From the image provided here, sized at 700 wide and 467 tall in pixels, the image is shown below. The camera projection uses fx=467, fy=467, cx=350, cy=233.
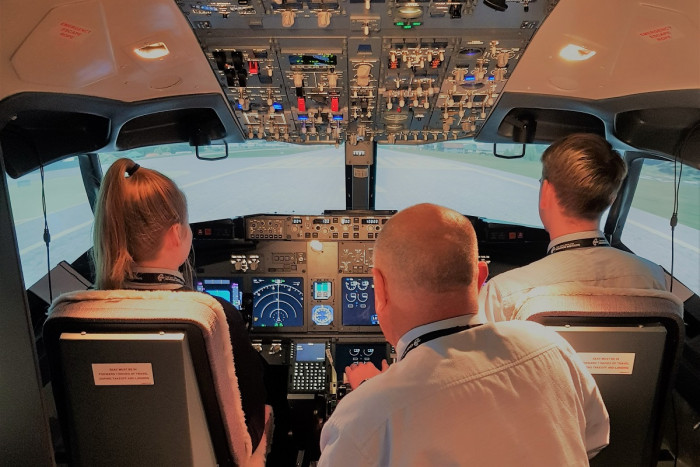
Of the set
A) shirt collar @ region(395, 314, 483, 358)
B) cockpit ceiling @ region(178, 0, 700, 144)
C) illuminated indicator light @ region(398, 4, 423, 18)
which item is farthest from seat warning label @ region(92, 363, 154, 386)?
illuminated indicator light @ region(398, 4, 423, 18)

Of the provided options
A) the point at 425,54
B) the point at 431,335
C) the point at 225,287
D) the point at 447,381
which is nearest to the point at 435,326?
the point at 431,335

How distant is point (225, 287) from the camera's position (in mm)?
3035

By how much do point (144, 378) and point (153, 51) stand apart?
1344mm

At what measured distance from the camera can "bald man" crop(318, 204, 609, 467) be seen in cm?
86

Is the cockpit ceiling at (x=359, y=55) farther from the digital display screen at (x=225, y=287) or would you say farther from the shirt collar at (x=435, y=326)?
the shirt collar at (x=435, y=326)

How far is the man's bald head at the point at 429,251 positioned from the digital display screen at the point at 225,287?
218 cm

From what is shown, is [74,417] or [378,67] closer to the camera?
[74,417]

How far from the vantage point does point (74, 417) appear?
4.80ft

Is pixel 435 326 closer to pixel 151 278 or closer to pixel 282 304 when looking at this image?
pixel 151 278

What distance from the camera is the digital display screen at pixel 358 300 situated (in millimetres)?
3012

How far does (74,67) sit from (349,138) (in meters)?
1.80

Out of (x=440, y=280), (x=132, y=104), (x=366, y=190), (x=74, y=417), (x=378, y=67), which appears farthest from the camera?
(x=366, y=190)

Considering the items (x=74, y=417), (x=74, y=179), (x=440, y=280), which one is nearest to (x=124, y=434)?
(x=74, y=417)

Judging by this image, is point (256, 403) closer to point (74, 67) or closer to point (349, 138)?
point (74, 67)
